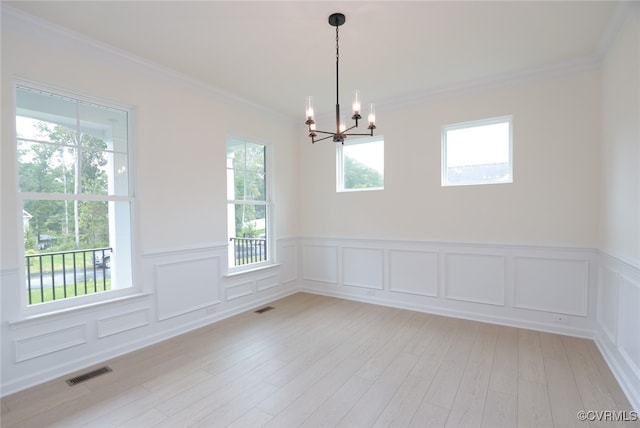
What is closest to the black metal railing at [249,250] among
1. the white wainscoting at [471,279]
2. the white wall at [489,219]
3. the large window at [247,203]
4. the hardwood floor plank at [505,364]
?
the large window at [247,203]

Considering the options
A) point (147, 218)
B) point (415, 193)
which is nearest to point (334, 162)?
point (415, 193)

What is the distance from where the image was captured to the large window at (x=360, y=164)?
14.9 ft

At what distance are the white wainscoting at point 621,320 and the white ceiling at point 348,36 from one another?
6.59ft

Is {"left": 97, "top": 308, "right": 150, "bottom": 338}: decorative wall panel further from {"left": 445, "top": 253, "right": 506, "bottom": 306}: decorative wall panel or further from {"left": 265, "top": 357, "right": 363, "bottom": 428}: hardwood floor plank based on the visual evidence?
{"left": 445, "top": 253, "right": 506, "bottom": 306}: decorative wall panel

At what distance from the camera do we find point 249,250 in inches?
178

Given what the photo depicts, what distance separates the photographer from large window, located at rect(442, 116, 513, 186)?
368 cm

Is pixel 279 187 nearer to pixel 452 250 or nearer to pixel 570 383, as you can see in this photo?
pixel 452 250

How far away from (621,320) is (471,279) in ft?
4.78

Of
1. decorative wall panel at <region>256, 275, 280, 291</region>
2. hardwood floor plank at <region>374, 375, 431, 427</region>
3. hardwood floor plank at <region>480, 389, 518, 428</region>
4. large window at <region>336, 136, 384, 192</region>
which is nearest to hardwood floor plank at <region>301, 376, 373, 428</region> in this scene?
hardwood floor plank at <region>374, 375, 431, 427</region>

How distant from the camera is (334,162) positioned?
16.0ft

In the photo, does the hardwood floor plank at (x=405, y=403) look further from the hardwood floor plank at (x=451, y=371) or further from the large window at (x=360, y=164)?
the large window at (x=360, y=164)

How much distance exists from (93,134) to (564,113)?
4849 millimetres

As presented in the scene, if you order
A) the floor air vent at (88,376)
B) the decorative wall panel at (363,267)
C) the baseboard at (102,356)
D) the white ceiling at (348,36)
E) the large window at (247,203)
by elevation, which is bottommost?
the floor air vent at (88,376)

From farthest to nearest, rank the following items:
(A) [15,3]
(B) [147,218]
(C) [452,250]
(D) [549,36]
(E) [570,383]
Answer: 1. (C) [452,250]
2. (B) [147,218]
3. (D) [549,36]
4. (E) [570,383]
5. (A) [15,3]
